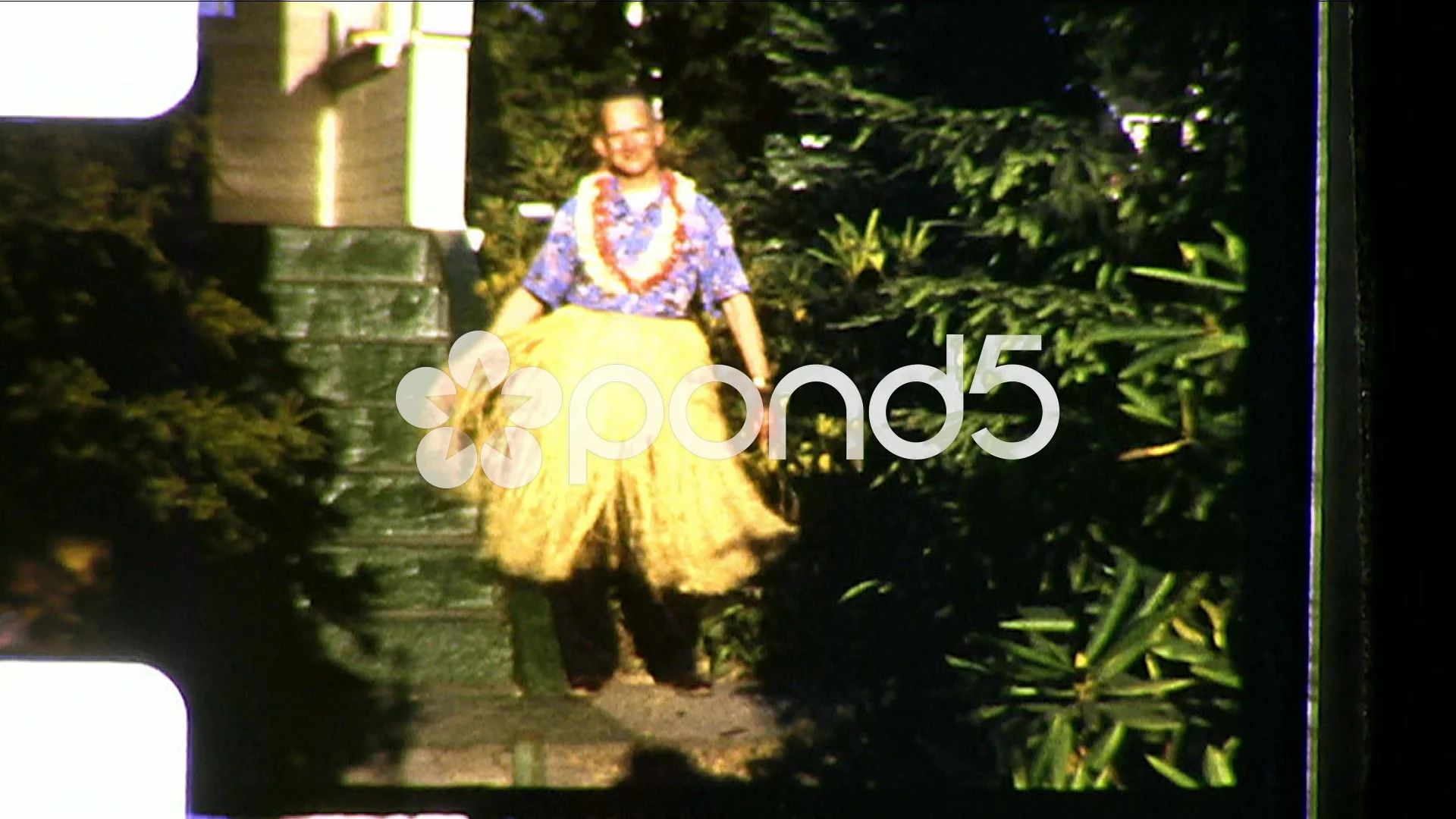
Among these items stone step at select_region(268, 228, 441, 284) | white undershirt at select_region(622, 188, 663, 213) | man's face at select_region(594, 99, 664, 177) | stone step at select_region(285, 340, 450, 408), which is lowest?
stone step at select_region(285, 340, 450, 408)

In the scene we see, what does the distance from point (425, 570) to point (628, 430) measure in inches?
15.0

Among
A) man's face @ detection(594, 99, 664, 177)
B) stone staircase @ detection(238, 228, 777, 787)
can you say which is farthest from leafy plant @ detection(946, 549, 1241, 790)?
man's face @ detection(594, 99, 664, 177)

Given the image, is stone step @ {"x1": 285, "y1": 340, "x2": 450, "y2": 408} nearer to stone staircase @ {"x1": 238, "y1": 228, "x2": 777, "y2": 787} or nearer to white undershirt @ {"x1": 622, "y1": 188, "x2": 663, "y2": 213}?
stone staircase @ {"x1": 238, "y1": 228, "x2": 777, "y2": 787}

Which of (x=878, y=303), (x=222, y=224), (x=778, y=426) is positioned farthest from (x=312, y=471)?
(x=878, y=303)

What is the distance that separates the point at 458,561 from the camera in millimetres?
2309

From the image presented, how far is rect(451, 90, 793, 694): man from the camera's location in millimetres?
2316

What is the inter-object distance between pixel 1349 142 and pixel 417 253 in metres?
1.50

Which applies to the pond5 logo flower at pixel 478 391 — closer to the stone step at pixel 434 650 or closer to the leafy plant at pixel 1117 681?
the stone step at pixel 434 650

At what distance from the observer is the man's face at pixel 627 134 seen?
7.59 feet

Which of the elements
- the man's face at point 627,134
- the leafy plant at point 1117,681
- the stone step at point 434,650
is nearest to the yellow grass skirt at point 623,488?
the stone step at point 434,650

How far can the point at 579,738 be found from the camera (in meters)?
2.33

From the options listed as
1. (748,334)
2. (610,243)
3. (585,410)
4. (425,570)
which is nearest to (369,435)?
(425,570)

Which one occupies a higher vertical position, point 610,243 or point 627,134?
point 627,134

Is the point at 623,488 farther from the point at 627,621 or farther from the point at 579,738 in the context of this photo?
the point at 579,738
